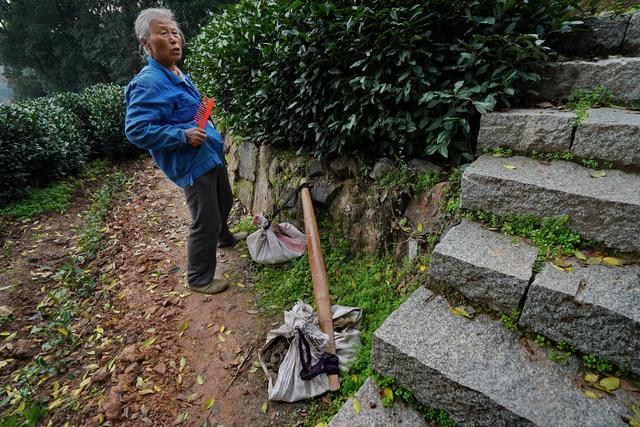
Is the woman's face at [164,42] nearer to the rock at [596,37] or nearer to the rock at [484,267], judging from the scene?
the rock at [484,267]

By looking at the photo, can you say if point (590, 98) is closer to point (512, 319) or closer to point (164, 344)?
point (512, 319)

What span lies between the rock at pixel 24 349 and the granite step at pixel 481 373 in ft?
10.6

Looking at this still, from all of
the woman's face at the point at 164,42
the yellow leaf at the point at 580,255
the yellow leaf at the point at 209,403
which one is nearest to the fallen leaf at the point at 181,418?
the yellow leaf at the point at 209,403

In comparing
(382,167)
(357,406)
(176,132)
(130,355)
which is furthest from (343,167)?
(130,355)

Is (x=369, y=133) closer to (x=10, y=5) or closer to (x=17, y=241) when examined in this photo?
(x=17, y=241)

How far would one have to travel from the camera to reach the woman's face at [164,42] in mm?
2491

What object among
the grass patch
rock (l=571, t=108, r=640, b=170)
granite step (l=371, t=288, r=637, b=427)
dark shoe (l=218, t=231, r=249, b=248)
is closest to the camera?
granite step (l=371, t=288, r=637, b=427)

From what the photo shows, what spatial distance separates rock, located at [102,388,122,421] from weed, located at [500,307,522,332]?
2540 mm

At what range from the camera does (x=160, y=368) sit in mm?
2484

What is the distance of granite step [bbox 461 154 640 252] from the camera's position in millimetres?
1489

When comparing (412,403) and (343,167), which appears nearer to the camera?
(412,403)

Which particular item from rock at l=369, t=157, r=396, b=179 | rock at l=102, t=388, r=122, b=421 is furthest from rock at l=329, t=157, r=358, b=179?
rock at l=102, t=388, r=122, b=421

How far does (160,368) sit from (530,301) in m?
2.57

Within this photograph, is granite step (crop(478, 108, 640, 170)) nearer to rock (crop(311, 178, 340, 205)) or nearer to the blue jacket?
rock (crop(311, 178, 340, 205))
